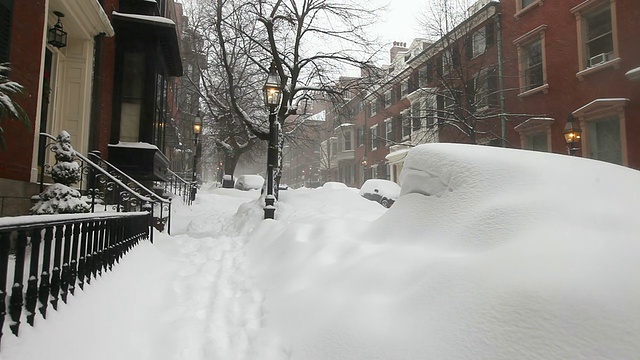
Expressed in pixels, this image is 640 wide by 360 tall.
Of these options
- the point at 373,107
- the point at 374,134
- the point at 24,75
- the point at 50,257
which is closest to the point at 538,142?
the point at 373,107

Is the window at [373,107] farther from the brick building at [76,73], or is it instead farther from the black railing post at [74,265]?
the black railing post at [74,265]

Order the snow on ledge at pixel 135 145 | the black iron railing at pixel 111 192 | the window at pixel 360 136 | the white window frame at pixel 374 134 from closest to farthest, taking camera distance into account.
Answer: the black iron railing at pixel 111 192 → the snow on ledge at pixel 135 145 → the white window frame at pixel 374 134 → the window at pixel 360 136

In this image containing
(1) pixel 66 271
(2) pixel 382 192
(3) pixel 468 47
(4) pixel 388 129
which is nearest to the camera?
(1) pixel 66 271

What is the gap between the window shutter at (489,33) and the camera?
19047 mm

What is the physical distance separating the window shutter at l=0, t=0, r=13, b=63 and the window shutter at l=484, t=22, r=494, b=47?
19423mm

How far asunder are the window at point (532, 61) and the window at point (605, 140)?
277cm

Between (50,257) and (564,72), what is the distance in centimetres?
1889

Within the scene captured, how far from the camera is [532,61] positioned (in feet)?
57.6

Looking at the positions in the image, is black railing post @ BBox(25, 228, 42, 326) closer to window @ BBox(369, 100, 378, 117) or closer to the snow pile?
the snow pile

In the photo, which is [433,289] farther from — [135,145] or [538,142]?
[538,142]

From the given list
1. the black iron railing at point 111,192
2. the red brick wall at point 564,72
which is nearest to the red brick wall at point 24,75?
the black iron railing at point 111,192

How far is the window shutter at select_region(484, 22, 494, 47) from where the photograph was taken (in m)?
19.0

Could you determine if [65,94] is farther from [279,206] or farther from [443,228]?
[443,228]

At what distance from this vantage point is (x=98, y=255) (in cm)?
371
